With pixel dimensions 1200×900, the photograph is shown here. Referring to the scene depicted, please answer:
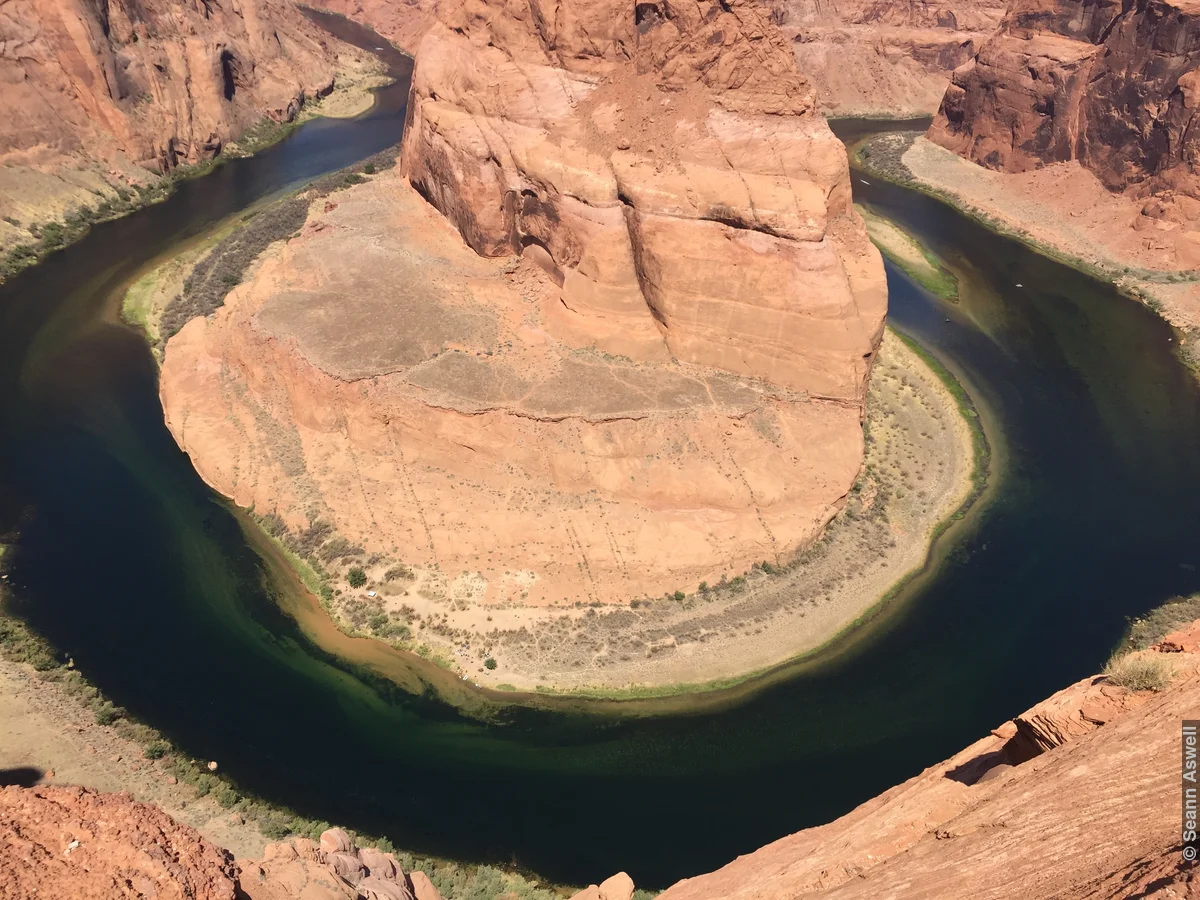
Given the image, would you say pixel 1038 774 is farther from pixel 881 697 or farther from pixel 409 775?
pixel 409 775

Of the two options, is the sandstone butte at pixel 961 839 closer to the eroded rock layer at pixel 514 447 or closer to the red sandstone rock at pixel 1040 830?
the red sandstone rock at pixel 1040 830

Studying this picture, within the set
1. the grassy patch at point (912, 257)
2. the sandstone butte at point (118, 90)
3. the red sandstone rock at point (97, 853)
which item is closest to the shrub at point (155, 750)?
the red sandstone rock at point (97, 853)

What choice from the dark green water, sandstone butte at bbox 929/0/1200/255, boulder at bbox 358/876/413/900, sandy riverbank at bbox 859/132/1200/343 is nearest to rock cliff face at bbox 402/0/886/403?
the dark green water

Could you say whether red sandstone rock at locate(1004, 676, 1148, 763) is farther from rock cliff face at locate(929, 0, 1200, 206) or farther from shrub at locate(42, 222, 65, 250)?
shrub at locate(42, 222, 65, 250)

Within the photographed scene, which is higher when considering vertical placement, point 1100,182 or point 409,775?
point 1100,182

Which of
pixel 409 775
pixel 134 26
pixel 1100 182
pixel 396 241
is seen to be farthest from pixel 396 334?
pixel 1100 182

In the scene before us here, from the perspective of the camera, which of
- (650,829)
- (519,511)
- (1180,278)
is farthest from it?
(1180,278)
